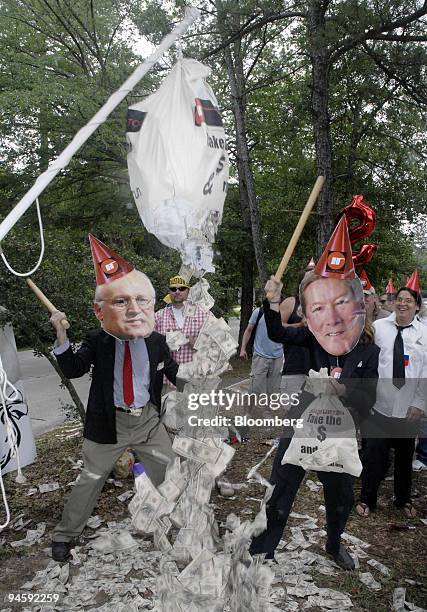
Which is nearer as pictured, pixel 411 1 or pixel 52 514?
pixel 52 514

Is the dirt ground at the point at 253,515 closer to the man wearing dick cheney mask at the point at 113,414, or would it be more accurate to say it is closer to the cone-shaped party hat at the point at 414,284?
the man wearing dick cheney mask at the point at 113,414

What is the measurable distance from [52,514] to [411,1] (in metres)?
5.76

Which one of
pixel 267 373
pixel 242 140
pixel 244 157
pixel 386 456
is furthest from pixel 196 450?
pixel 242 140

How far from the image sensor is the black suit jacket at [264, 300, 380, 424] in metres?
2.89

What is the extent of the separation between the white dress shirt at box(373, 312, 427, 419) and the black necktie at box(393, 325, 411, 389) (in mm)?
21

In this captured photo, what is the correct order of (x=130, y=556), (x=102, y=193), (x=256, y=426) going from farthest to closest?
(x=102, y=193), (x=256, y=426), (x=130, y=556)

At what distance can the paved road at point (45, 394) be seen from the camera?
24.2 ft

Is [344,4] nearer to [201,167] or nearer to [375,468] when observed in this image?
[201,167]

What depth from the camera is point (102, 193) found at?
8977mm

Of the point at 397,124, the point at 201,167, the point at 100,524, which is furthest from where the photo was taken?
A: the point at 397,124

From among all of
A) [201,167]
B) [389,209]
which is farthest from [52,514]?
[389,209]

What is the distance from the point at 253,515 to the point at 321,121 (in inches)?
170

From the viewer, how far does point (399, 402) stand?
3773 millimetres

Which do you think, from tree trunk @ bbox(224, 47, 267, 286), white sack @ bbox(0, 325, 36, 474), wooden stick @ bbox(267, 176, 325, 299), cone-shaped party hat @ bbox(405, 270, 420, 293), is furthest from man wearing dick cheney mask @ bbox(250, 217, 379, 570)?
tree trunk @ bbox(224, 47, 267, 286)
